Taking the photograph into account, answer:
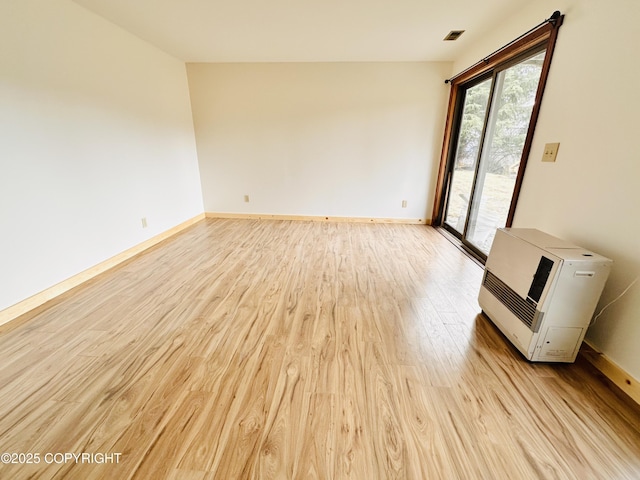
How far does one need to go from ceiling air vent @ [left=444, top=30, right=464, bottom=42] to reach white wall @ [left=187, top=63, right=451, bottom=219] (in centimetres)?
86

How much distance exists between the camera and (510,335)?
63.6 inches

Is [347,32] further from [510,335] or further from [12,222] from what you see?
[12,222]

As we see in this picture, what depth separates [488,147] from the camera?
113 inches

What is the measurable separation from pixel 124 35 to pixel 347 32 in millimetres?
2310

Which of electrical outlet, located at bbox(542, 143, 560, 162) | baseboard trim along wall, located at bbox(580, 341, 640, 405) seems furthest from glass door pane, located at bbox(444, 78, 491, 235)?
baseboard trim along wall, located at bbox(580, 341, 640, 405)

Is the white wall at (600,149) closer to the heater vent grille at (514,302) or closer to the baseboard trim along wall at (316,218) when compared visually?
the heater vent grille at (514,302)

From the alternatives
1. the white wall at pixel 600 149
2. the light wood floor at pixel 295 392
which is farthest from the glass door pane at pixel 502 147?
the light wood floor at pixel 295 392

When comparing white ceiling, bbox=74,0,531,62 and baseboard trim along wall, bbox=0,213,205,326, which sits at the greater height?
white ceiling, bbox=74,0,531,62

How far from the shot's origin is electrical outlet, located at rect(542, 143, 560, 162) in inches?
72.7

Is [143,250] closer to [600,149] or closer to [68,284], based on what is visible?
[68,284]

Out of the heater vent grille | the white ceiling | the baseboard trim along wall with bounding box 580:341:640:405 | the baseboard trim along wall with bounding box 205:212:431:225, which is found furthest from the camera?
the baseboard trim along wall with bounding box 205:212:431:225

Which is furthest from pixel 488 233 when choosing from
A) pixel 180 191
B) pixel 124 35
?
pixel 124 35

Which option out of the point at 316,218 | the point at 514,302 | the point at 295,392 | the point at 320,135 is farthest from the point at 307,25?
the point at 295,392

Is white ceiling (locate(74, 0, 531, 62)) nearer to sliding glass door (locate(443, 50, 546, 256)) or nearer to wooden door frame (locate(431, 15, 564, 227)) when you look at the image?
wooden door frame (locate(431, 15, 564, 227))
